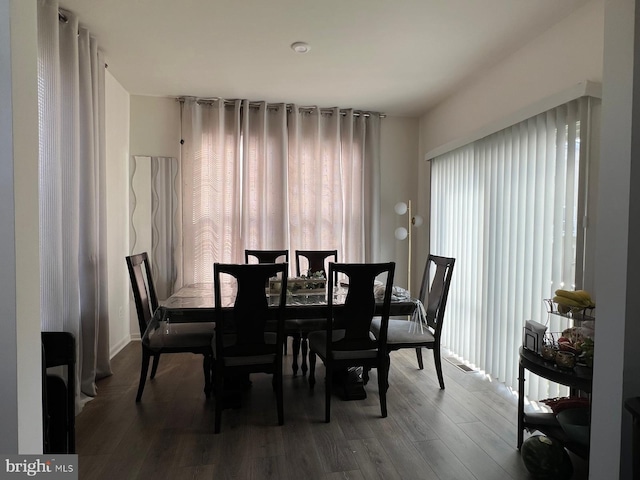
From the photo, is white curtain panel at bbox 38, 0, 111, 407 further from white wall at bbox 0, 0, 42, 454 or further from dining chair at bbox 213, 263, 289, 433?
white wall at bbox 0, 0, 42, 454

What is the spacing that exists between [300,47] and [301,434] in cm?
279

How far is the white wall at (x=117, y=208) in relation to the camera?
3.31 m

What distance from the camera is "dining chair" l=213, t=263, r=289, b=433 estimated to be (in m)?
2.11

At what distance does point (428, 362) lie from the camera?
11.0ft

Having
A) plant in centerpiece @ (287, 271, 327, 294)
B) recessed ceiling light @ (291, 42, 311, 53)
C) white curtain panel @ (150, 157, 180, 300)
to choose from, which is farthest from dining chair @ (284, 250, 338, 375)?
recessed ceiling light @ (291, 42, 311, 53)

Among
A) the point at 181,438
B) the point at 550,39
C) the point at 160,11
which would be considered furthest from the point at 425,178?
the point at 181,438

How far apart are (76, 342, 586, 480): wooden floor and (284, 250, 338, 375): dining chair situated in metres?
0.28

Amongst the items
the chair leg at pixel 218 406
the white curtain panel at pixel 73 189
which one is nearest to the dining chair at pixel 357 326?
the chair leg at pixel 218 406

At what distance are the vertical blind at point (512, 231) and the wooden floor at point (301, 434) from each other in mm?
Result: 477

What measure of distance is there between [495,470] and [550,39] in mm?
2777

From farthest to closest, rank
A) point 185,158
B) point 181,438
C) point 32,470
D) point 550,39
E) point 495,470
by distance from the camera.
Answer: point 185,158 → point 550,39 → point 181,438 → point 495,470 → point 32,470

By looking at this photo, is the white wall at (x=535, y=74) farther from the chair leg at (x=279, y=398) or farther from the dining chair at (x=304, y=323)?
the chair leg at (x=279, y=398)

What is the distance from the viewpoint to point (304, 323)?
2766 mm

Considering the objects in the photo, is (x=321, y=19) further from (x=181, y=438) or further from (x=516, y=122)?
(x=181, y=438)
